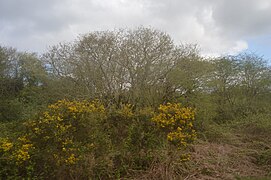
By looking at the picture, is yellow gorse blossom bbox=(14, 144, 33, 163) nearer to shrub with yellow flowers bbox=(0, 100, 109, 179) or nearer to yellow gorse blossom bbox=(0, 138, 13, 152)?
shrub with yellow flowers bbox=(0, 100, 109, 179)

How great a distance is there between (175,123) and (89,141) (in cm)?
194

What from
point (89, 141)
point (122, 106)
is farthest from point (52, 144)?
point (122, 106)

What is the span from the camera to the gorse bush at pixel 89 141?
585 centimetres

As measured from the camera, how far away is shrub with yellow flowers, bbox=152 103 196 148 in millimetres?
6402

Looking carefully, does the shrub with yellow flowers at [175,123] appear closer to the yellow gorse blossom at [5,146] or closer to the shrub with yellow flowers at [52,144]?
the shrub with yellow flowers at [52,144]

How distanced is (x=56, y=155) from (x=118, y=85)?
11.7m

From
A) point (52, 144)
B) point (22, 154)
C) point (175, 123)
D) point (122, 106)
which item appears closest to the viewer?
point (22, 154)

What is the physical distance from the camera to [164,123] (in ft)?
21.0

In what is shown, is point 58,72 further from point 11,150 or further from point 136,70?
point 11,150

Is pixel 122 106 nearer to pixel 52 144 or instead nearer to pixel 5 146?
pixel 52 144

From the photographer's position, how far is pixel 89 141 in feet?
20.7

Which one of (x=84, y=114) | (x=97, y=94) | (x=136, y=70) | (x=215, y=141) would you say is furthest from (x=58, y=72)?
(x=84, y=114)

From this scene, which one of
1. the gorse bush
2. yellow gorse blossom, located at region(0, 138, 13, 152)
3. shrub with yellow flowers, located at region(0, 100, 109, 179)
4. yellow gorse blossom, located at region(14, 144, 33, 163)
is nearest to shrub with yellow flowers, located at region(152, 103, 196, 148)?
the gorse bush

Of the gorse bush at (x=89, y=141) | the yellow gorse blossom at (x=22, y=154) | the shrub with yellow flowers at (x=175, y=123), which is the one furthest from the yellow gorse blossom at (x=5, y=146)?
the shrub with yellow flowers at (x=175, y=123)
